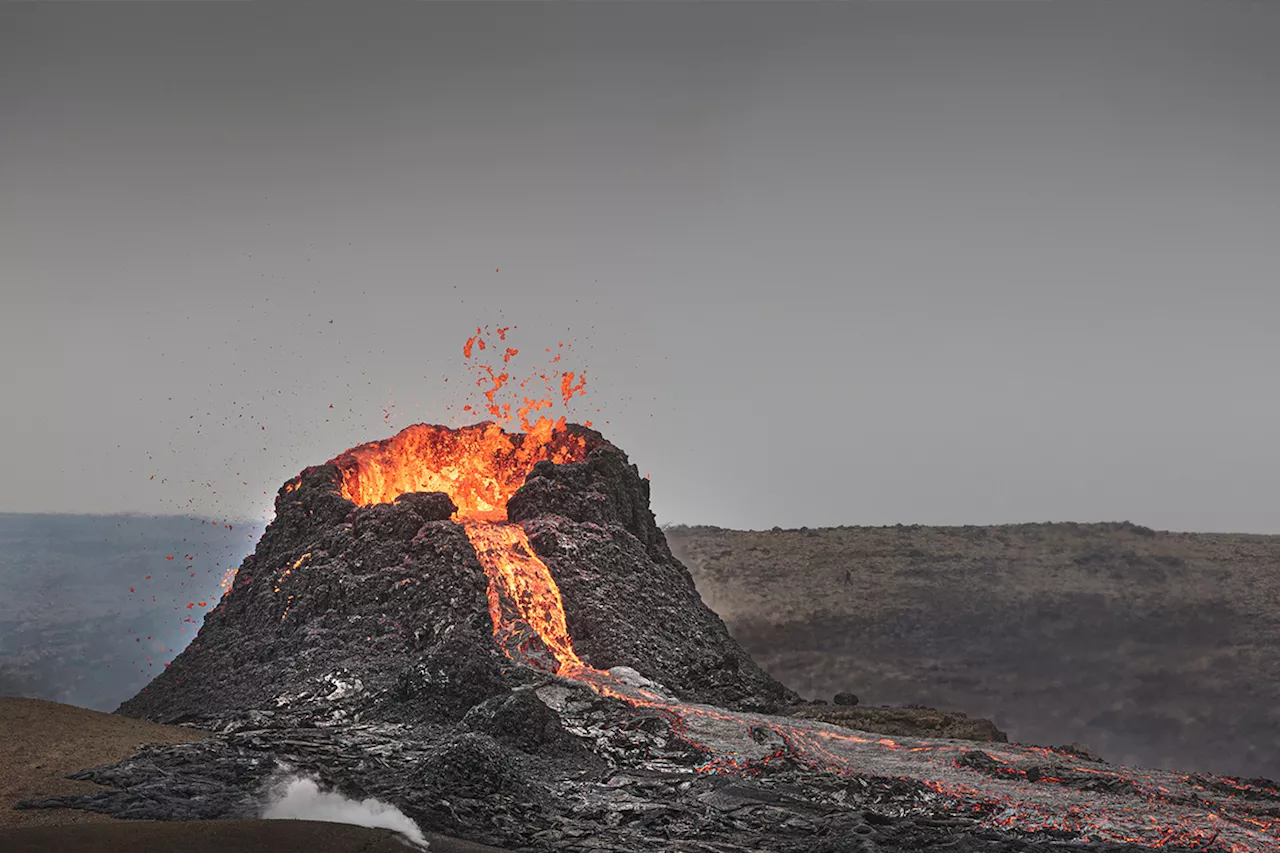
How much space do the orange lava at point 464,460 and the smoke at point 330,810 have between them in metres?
19.3

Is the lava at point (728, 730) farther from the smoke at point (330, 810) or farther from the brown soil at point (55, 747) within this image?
the brown soil at point (55, 747)

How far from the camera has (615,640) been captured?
33.5 metres

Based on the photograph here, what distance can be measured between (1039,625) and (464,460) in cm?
3584

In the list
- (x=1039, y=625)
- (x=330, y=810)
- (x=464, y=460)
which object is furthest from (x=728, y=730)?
(x=1039, y=625)

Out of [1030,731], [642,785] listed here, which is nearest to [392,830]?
[642,785]

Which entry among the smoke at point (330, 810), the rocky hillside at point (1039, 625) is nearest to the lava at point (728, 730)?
the smoke at point (330, 810)

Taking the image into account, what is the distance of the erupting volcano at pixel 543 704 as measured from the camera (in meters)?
20.5

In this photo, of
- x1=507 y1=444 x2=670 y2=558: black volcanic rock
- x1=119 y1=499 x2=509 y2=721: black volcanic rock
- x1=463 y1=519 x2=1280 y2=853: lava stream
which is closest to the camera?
x1=463 y1=519 x2=1280 y2=853: lava stream

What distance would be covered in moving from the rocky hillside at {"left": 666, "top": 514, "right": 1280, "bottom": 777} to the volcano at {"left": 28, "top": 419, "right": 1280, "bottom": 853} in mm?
20636

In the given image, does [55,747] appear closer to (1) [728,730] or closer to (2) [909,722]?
(1) [728,730]

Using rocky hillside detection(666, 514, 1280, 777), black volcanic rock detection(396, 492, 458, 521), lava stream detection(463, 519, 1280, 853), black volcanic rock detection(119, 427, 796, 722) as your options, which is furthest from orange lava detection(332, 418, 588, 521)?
rocky hillside detection(666, 514, 1280, 777)

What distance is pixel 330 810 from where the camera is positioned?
60.1 ft

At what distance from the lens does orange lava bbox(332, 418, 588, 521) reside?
39.2m

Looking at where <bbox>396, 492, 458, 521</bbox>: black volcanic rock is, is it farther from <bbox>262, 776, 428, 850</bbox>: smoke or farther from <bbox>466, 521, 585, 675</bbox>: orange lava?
<bbox>262, 776, 428, 850</bbox>: smoke
